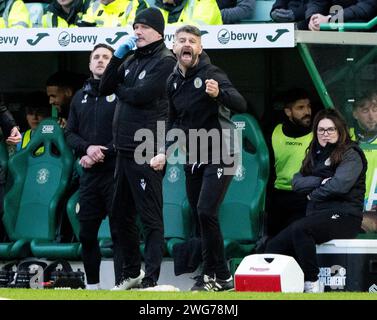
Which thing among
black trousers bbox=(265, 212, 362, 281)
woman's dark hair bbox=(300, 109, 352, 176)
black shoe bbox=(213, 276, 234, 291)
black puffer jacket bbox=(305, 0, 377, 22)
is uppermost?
black puffer jacket bbox=(305, 0, 377, 22)

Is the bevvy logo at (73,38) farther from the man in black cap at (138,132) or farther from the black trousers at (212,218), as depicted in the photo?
the black trousers at (212,218)

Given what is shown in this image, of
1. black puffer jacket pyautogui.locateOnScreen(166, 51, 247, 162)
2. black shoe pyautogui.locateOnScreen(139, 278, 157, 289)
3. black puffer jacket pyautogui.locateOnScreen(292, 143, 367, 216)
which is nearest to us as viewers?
black shoe pyautogui.locateOnScreen(139, 278, 157, 289)

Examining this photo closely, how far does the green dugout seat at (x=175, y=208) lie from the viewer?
1382 cm

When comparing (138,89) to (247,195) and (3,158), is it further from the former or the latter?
(3,158)

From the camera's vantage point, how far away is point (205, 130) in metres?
11.9

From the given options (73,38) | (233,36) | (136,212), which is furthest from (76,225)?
(233,36)

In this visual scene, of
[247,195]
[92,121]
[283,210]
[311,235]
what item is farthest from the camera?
[247,195]

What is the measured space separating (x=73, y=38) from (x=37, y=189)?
1.78 m

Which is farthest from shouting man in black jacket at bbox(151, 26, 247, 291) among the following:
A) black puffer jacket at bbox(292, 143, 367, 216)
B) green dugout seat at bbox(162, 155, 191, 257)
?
green dugout seat at bbox(162, 155, 191, 257)

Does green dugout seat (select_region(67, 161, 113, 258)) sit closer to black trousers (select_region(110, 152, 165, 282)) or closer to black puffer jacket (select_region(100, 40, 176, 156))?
black trousers (select_region(110, 152, 165, 282))

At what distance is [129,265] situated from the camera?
39.8 feet

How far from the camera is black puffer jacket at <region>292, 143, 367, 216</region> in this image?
12523 mm
